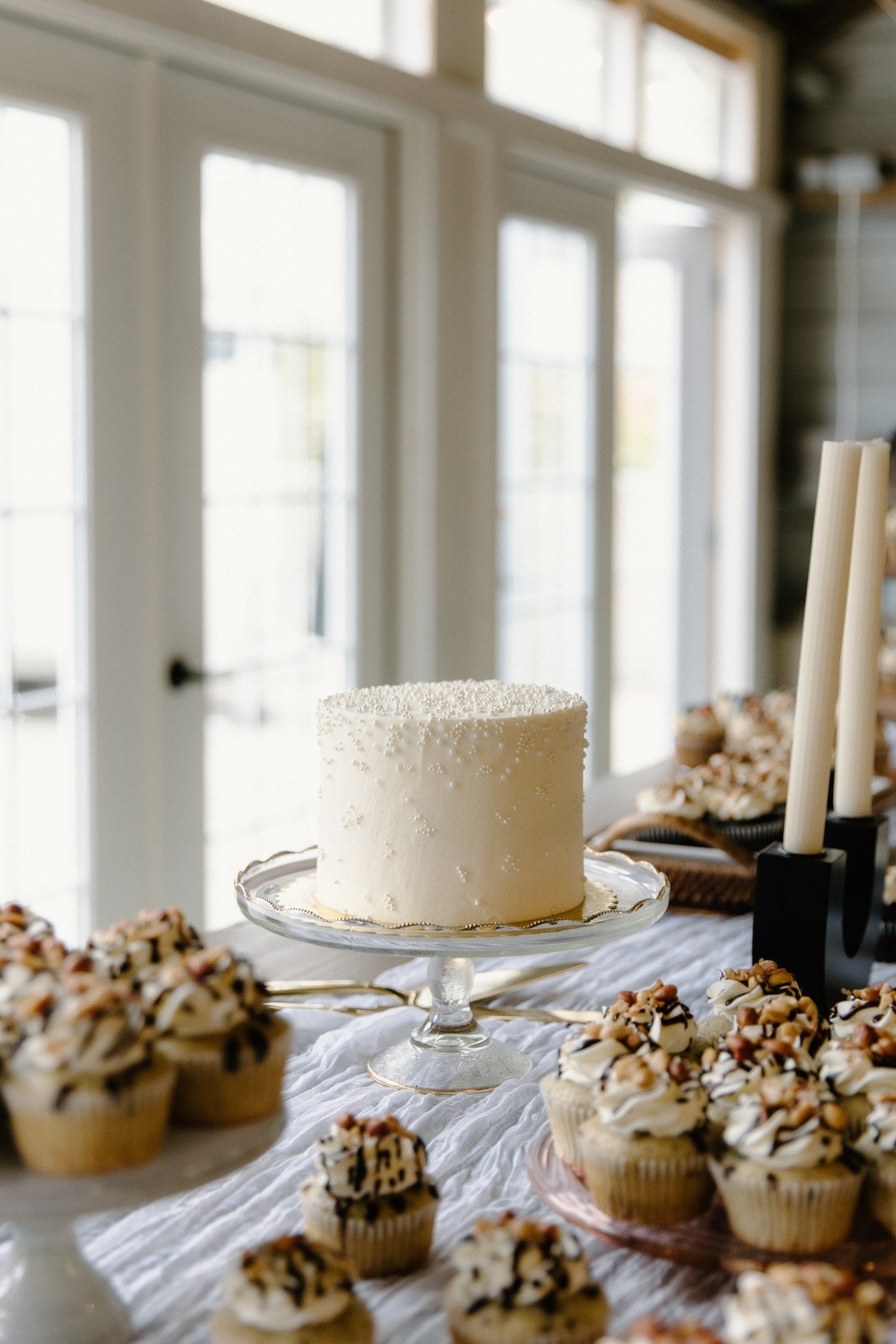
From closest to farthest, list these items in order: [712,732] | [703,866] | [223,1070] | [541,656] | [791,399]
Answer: [223,1070] < [703,866] < [712,732] < [541,656] < [791,399]

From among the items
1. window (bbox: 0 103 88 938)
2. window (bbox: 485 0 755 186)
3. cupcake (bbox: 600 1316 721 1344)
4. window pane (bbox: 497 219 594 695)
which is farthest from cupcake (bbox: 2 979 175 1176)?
window (bbox: 485 0 755 186)

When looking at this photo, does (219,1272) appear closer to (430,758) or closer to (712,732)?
(430,758)

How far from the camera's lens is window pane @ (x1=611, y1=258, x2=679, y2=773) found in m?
4.48

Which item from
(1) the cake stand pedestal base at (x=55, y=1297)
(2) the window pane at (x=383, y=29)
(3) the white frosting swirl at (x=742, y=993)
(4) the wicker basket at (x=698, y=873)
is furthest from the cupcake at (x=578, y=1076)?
(2) the window pane at (x=383, y=29)

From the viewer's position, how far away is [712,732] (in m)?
1.95

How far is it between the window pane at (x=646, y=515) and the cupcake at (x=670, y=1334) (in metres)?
3.85

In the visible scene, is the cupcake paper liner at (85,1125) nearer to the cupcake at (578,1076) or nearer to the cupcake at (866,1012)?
the cupcake at (578,1076)

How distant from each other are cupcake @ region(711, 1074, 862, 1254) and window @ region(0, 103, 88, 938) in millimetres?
1914

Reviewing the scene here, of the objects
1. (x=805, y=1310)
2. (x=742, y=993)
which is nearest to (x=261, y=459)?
(x=742, y=993)

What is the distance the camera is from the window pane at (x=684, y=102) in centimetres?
414

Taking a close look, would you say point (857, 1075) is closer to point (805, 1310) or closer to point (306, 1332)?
point (805, 1310)

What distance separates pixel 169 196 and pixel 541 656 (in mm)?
1726

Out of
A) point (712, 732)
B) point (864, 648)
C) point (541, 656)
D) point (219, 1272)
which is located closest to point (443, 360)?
point (541, 656)

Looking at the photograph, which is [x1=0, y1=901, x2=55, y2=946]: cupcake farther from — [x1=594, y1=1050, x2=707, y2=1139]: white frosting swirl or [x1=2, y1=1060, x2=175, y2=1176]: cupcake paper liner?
[x1=594, y1=1050, x2=707, y2=1139]: white frosting swirl
